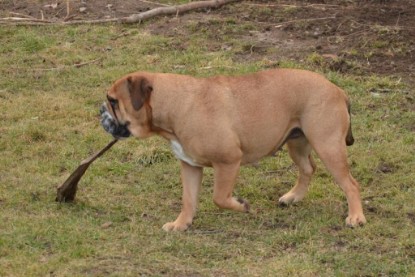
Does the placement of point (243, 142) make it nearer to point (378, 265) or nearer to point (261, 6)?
point (378, 265)

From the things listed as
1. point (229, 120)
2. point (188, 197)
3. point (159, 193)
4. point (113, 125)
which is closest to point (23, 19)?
point (159, 193)

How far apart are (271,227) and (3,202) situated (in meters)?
2.36

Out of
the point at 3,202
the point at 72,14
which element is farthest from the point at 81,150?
the point at 72,14

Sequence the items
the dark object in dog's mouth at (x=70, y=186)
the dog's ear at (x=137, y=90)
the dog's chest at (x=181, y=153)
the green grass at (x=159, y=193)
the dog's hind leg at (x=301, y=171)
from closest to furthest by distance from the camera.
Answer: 1. the green grass at (x=159, y=193)
2. the dog's ear at (x=137, y=90)
3. the dog's chest at (x=181, y=153)
4. the dark object in dog's mouth at (x=70, y=186)
5. the dog's hind leg at (x=301, y=171)

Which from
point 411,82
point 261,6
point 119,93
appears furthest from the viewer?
point 261,6

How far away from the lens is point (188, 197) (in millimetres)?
8312

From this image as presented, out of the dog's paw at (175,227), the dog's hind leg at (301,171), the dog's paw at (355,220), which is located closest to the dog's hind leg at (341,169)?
the dog's paw at (355,220)

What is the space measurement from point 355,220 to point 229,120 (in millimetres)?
1320

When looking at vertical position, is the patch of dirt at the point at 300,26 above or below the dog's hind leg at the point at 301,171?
below

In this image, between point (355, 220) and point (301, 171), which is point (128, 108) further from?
point (355, 220)

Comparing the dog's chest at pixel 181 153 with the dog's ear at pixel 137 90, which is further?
the dog's chest at pixel 181 153

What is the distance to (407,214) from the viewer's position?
27.5 feet

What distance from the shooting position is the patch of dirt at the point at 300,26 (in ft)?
42.1

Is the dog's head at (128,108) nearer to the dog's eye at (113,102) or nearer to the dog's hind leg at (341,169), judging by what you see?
the dog's eye at (113,102)
